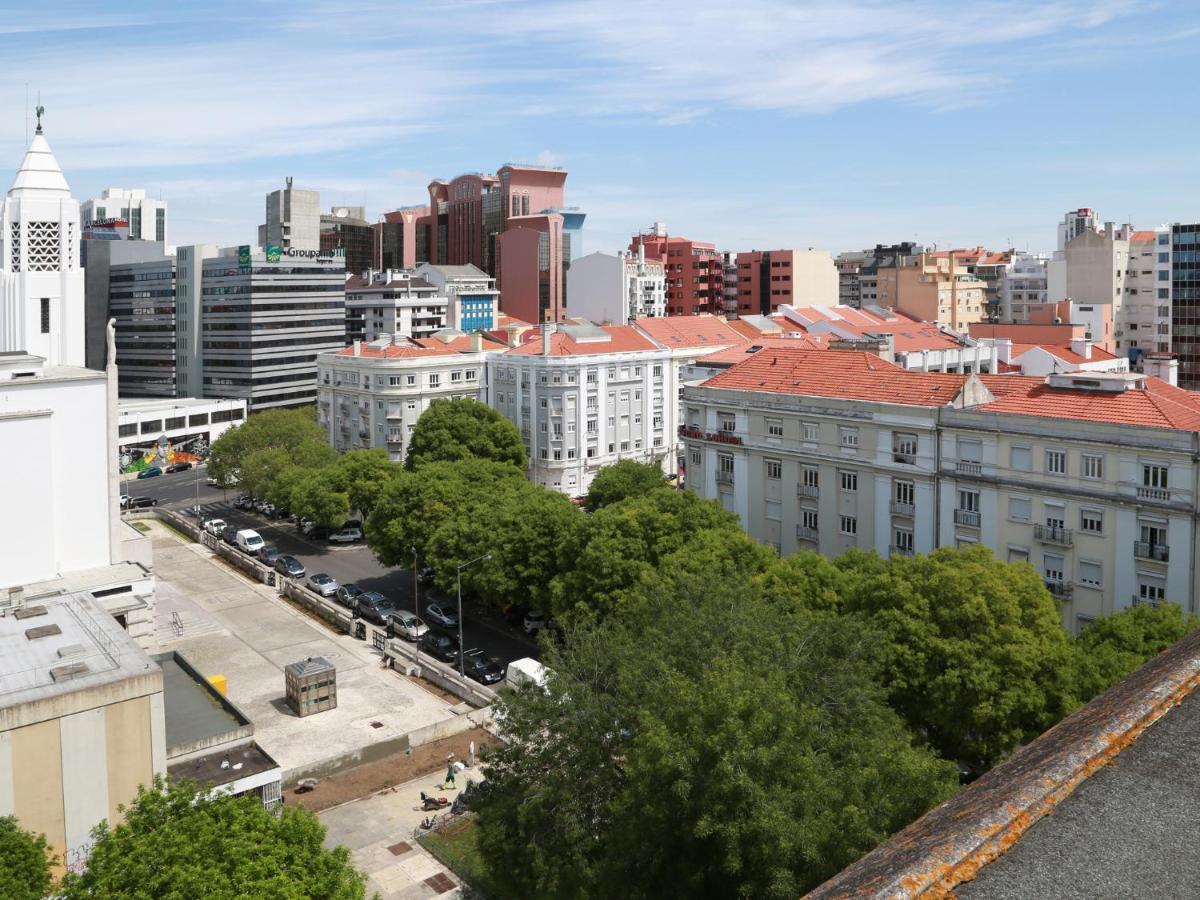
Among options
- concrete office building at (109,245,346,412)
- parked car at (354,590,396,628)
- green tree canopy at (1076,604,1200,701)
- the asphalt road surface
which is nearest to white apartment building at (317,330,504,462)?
the asphalt road surface

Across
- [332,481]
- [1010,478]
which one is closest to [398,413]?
[332,481]

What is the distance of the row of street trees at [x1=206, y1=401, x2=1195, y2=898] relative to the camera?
73.9 ft

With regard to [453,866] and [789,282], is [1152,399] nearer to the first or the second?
[453,866]

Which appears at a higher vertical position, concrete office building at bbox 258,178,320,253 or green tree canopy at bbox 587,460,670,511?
concrete office building at bbox 258,178,320,253

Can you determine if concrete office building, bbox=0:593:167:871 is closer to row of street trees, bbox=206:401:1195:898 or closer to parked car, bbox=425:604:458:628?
row of street trees, bbox=206:401:1195:898

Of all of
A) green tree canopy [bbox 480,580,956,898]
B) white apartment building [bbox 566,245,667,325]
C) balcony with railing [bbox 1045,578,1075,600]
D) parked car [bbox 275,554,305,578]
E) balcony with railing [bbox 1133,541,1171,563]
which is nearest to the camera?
green tree canopy [bbox 480,580,956,898]

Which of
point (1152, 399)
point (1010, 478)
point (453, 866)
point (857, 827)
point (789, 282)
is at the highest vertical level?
point (789, 282)

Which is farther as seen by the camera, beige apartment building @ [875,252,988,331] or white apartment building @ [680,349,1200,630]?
beige apartment building @ [875,252,988,331]

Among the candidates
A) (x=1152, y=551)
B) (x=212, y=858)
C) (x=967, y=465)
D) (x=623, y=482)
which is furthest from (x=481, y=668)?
(x=212, y=858)

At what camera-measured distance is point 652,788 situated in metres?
23.5

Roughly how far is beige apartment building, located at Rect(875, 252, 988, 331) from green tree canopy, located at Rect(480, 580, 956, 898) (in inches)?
4156

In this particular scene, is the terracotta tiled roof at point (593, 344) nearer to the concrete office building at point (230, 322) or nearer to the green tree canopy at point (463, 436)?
the green tree canopy at point (463, 436)

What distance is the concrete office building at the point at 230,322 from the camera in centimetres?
11856

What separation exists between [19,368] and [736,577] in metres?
30.7
